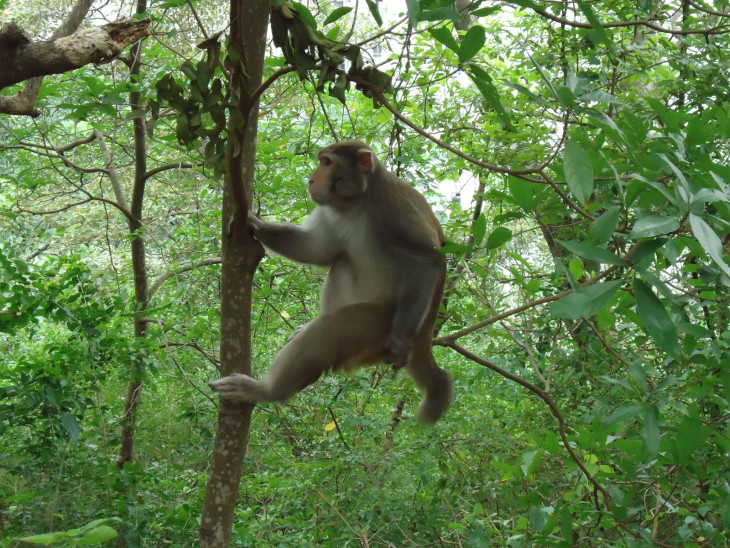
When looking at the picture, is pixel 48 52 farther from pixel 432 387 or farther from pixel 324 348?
pixel 432 387

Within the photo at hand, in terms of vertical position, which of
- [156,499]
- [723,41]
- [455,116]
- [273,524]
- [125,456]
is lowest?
[273,524]

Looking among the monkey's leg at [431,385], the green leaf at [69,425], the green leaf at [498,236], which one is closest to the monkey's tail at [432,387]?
the monkey's leg at [431,385]

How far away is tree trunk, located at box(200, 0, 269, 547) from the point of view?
2555mm

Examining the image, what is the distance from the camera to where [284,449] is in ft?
20.1

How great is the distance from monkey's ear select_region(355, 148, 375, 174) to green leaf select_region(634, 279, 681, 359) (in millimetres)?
2246

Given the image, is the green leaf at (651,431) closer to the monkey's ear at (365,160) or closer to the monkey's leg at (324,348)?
the monkey's leg at (324,348)

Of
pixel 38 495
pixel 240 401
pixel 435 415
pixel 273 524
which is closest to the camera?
pixel 240 401

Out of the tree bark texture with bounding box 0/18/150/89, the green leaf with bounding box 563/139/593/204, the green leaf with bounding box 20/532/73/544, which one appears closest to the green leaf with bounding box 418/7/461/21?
the green leaf with bounding box 563/139/593/204

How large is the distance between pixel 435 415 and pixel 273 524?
1484mm

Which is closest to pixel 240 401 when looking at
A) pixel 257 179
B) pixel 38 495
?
pixel 38 495

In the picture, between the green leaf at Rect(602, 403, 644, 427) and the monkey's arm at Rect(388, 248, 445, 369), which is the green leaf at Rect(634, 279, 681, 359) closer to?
the green leaf at Rect(602, 403, 644, 427)

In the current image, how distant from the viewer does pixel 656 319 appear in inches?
58.4

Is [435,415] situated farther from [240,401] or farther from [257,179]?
[257,179]

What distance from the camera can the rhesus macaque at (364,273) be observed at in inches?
132
